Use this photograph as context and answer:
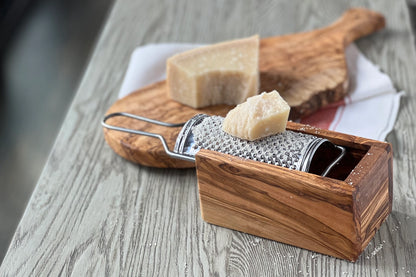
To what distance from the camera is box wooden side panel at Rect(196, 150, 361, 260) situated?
2.82ft

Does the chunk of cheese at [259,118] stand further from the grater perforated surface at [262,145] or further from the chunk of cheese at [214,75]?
the chunk of cheese at [214,75]

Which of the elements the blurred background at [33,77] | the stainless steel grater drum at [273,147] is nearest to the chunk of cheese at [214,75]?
the stainless steel grater drum at [273,147]

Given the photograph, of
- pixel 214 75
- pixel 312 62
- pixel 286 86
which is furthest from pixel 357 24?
pixel 214 75

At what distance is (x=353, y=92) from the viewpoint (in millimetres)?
1367

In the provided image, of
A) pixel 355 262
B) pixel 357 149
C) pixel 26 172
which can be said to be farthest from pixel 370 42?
pixel 26 172

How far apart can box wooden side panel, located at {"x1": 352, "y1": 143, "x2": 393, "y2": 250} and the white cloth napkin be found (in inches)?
10.9

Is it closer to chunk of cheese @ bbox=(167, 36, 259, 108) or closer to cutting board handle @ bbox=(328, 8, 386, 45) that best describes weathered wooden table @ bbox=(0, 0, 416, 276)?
cutting board handle @ bbox=(328, 8, 386, 45)

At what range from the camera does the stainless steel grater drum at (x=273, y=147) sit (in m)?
0.91

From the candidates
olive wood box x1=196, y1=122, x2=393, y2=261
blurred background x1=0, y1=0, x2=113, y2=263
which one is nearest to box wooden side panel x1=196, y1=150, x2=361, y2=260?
olive wood box x1=196, y1=122, x2=393, y2=261

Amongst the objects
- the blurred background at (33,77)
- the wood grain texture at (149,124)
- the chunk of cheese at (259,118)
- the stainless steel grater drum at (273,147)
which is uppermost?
the chunk of cheese at (259,118)

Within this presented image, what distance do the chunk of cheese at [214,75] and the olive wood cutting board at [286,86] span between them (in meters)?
0.03

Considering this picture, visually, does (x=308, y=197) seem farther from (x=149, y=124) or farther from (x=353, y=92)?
(x=353, y=92)

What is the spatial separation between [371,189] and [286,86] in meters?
0.49

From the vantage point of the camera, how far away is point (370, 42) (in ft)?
5.19
